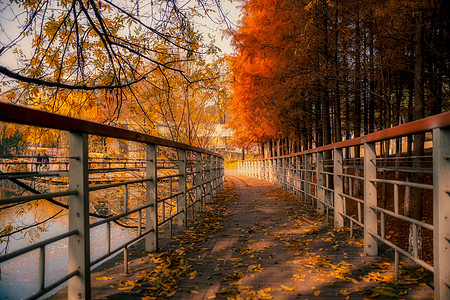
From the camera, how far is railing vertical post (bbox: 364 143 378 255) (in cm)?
374

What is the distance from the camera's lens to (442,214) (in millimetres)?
2215

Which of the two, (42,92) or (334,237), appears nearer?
(334,237)

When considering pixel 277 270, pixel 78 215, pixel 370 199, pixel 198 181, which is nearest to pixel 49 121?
pixel 78 215

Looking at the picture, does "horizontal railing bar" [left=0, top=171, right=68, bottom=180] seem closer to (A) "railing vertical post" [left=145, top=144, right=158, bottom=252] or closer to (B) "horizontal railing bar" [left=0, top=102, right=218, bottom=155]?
(B) "horizontal railing bar" [left=0, top=102, right=218, bottom=155]

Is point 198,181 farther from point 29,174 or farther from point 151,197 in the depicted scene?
point 29,174

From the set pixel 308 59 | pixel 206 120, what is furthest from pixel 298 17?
pixel 206 120

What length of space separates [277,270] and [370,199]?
1.39m

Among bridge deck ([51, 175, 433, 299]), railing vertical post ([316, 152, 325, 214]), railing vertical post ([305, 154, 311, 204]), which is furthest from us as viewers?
railing vertical post ([305, 154, 311, 204])

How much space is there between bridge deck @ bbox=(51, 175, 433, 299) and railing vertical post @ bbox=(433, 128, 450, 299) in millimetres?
417

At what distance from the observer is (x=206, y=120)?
38.1 ft

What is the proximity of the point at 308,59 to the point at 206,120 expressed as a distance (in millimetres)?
3997

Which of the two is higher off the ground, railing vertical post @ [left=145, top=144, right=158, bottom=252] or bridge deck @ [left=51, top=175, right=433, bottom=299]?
railing vertical post @ [left=145, top=144, right=158, bottom=252]

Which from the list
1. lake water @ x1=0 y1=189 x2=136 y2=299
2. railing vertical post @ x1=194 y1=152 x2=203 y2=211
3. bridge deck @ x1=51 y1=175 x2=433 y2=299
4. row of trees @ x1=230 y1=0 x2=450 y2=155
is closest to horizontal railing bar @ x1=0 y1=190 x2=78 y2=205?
bridge deck @ x1=51 y1=175 x2=433 y2=299

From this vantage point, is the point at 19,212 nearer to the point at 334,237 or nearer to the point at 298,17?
the point at 334,237
